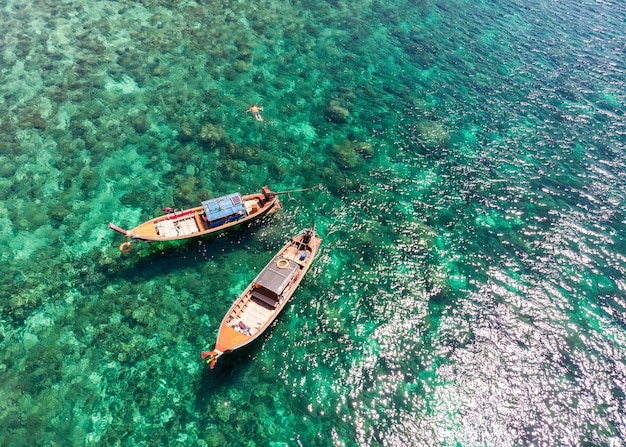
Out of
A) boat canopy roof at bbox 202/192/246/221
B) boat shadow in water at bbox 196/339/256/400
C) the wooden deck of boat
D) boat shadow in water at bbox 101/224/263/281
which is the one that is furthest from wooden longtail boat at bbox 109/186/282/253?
boat shadow in water at bbox 196/339/256/400

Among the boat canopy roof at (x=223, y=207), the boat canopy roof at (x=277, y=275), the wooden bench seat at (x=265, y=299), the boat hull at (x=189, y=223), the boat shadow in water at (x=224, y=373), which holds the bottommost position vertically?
the boat shadow in water at (x=224, y=373)

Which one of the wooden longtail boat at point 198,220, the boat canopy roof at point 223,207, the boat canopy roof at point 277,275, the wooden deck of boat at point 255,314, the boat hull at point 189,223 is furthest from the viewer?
the boat canopy roof at point 223,207

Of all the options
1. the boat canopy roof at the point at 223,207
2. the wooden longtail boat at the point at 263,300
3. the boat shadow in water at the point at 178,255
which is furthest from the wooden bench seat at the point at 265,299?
the boat canopy roof at the point at 223,207

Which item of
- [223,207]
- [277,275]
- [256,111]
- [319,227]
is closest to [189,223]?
[223,207]

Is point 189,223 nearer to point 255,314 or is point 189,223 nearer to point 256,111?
point 255,314

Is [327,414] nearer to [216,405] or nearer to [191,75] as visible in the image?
[216,405]

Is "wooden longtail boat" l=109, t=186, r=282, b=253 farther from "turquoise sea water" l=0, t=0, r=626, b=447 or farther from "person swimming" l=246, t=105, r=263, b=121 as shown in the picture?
"person swimming" l=246, t=105, r=263, b=121

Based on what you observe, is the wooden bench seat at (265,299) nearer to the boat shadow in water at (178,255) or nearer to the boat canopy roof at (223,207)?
the boat shadow in water at (178,255)
